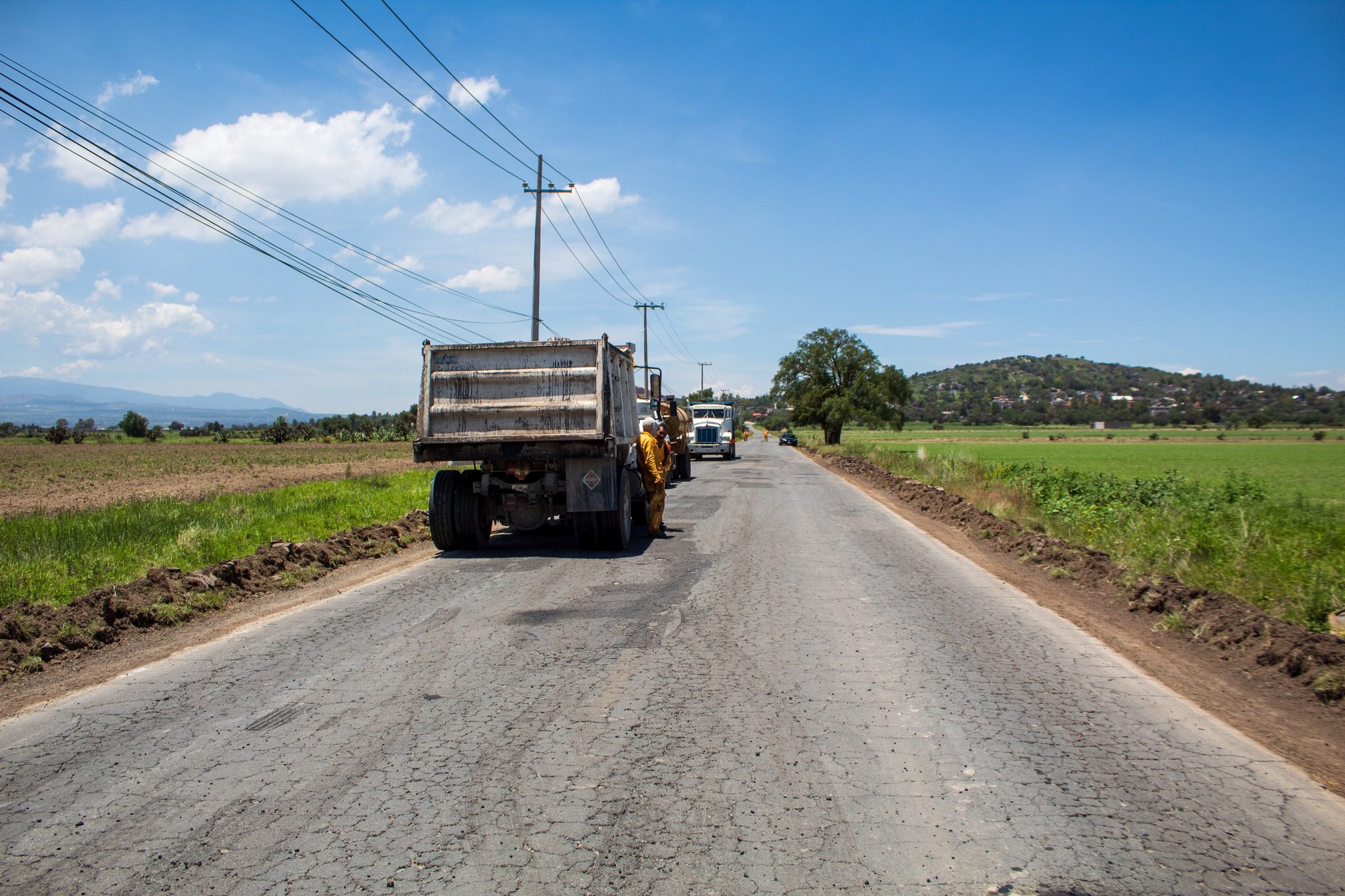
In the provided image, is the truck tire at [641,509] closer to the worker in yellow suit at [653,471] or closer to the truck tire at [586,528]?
the worker in yellow suit at [653,471]

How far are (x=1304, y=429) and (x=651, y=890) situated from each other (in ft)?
349

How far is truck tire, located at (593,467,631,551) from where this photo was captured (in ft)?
36.6

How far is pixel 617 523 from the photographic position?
36.8 ft

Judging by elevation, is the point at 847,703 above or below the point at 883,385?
below

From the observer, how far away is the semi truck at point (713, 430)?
4047cm

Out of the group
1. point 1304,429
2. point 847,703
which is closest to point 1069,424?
point 1304,429

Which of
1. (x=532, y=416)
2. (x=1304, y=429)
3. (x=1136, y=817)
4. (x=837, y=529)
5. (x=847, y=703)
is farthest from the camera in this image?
(x=1304, y=429)

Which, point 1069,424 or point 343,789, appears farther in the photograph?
point 1069,424

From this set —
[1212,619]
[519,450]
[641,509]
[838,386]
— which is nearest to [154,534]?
[519,450]

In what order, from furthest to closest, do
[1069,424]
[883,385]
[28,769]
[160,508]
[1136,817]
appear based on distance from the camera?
[1069,424] → [883,385] → [160,508] → [28,769] → [1136,817]

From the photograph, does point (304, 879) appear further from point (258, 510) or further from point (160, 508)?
point (160, 508)

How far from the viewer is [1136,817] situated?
142 inches

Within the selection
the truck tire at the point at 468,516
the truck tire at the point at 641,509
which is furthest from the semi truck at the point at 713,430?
the truck tire at the point at 468,516

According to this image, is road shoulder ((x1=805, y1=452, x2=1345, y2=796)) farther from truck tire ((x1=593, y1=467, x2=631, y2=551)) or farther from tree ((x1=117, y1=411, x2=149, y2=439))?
tree ((x1=117, y1=411, x2=149, y2=439))
